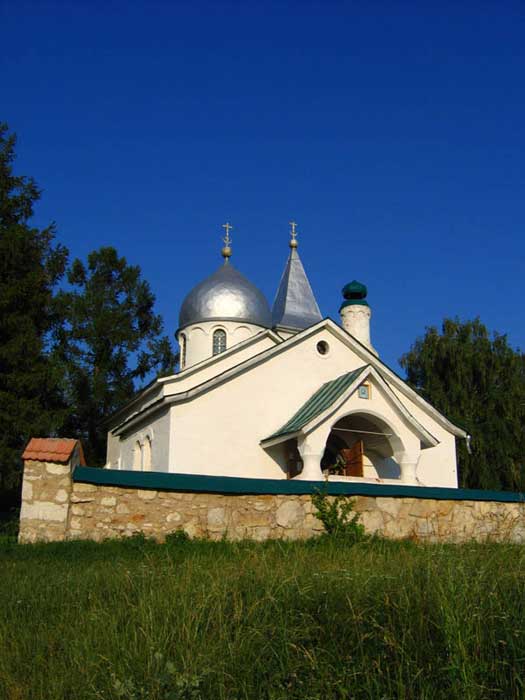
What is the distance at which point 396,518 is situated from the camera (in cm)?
922

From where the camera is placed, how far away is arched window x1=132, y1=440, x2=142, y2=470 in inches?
658

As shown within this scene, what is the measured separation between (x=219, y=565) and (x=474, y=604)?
2595mm

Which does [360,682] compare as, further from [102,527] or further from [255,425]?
[255,425]

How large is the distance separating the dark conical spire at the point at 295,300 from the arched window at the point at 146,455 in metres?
10.9

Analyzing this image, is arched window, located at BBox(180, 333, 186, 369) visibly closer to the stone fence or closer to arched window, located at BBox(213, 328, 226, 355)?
arched window, located at BBox(213, 328, 226, 355)

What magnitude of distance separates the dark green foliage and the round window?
26.4ft

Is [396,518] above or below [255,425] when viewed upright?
below

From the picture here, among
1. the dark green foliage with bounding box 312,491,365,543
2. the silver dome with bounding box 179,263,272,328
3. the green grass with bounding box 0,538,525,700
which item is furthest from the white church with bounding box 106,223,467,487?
the green grass with bounding box 0,538,525,700

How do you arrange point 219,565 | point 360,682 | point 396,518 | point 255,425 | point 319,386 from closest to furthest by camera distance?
point 360,682 < point 219,565 < point 396,518 < point 255,425 < point 319,386

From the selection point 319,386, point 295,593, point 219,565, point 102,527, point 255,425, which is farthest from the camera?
point 319,386

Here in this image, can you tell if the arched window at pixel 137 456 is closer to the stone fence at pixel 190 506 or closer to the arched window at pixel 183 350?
the arched window at pixel 183 350

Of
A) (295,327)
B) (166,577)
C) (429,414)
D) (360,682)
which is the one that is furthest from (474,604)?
(295,327)

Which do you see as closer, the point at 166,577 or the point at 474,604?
the point at 474,604

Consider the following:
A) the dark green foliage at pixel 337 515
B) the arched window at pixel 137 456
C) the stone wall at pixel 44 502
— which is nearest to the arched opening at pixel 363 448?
the arched window at pixel 137 456
